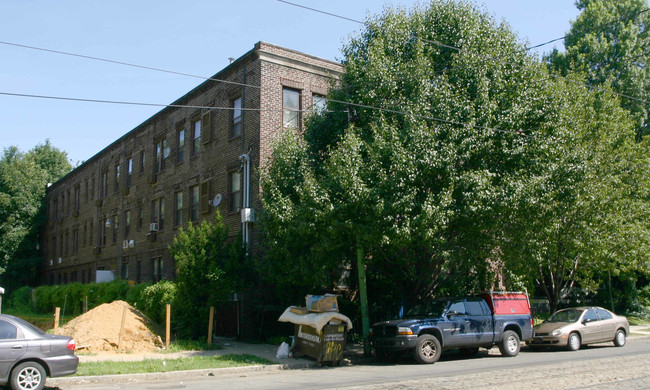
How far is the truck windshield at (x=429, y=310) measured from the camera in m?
15.6

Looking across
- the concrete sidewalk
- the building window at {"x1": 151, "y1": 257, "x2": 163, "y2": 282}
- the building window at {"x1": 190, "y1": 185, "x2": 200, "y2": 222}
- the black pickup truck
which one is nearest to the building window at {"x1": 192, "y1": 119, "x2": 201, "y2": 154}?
the building window at {"x1": 190, "y1": 185, "x2": 200, "y2": 222}

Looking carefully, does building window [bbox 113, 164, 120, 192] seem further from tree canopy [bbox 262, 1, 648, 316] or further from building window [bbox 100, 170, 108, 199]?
tree canopy [bbox 262, 1, 648, 316]

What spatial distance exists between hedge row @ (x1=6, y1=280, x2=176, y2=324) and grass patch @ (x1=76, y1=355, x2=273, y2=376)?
528 centimetres

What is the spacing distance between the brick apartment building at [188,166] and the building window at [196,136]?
0.05m

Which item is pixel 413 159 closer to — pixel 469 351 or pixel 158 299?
pixel 469 351

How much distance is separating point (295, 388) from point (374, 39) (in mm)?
11228

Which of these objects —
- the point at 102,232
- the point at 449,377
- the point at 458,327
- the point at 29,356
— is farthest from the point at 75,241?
the point at 449,377

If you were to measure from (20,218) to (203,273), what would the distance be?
121ft

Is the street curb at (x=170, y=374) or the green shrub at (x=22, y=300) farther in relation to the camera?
the green shrub at (x=22, y=300)

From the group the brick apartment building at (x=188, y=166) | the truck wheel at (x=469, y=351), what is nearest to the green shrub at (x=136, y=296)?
the brick apartment building at (x=188, y=166)

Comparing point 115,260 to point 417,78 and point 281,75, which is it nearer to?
point 281,75

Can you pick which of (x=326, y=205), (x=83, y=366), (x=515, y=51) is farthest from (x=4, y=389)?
(x=515, y=51)

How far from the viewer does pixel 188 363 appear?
1381cm

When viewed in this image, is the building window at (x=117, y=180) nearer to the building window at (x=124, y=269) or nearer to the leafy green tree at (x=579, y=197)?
the building window at (x=124, y=269)
